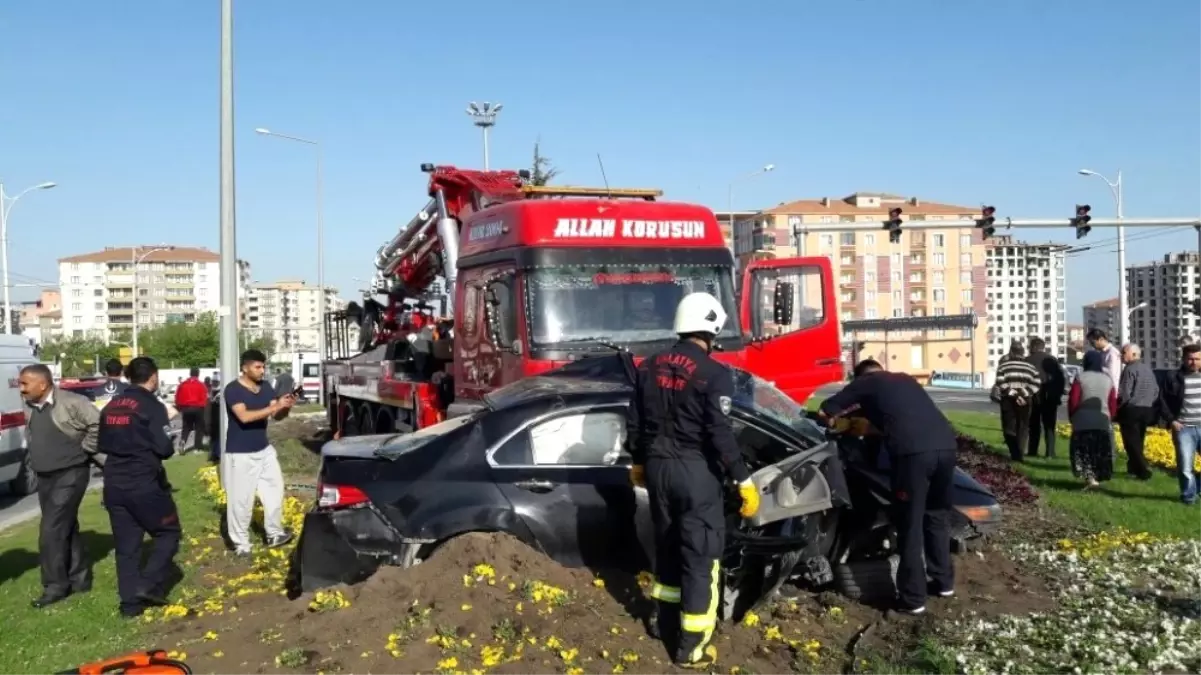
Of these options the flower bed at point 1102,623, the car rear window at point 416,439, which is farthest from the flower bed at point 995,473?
the car rear window at point 416,439

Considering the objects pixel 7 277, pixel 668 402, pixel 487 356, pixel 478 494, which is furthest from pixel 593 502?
pixel 7 277

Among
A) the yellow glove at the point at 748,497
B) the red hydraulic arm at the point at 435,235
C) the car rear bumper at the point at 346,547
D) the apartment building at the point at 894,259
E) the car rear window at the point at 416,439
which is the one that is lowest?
the car rear bumper at the point at 346,547

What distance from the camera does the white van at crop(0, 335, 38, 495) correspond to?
560 inches

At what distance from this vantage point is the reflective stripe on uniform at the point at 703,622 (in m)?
5.62

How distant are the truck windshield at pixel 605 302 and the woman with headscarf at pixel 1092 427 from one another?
4122 mm

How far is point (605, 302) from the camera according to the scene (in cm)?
1024

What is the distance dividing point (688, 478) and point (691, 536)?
0.97 feet

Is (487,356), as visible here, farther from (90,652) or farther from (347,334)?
(347,334)

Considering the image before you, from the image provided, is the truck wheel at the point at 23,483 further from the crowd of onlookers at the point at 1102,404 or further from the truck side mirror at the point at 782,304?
the crowd of onlookers at the point at 1102,404

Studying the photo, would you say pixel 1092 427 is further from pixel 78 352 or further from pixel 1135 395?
pixel 78 352

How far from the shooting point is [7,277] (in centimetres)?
4209

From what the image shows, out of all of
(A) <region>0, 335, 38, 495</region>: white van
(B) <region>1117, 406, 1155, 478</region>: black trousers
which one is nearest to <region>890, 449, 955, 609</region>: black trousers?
(B) <region>1117, 406, 1155, 478</region>: black trousers

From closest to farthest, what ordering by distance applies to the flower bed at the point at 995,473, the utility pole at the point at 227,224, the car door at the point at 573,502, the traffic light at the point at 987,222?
1. the car door at the point at 573,502
2. the flower bed at the point at 995,473
3. the utility pole at the point at 227,224
4. the traffic light at the point at 987,222

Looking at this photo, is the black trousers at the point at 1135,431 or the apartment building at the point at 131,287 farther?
the apartment building at the point at 131,287
